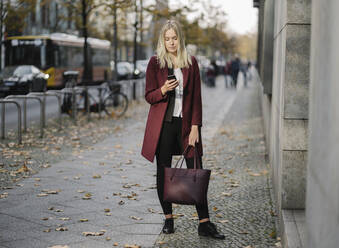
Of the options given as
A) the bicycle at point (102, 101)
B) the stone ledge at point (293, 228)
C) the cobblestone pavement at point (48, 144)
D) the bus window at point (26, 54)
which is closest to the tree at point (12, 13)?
the bus window at point (26, 54)

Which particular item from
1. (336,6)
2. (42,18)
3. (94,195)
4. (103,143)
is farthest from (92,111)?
(42,18)

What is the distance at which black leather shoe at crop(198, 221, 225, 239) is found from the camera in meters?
4.92

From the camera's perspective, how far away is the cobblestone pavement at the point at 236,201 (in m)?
4.91

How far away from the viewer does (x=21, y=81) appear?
26.5 m

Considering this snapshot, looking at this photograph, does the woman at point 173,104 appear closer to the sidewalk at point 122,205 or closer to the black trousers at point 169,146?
the black trousers at point 169,146

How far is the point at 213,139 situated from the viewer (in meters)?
11.7

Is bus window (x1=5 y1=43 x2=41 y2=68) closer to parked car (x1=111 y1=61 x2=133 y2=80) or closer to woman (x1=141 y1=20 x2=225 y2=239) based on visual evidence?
parked car (x1=111 y1=61 x2=133 y2=80)

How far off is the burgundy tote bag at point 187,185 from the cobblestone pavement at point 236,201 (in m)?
0.39

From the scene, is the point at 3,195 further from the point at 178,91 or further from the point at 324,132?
the point at 324,132

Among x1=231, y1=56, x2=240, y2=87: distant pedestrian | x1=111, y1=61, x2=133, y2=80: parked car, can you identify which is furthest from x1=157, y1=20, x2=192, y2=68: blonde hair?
x1=111, y1=61, x2=133, y2=80: parked car

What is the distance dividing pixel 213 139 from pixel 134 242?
276 inches

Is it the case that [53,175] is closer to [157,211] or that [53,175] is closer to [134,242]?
[157,211]

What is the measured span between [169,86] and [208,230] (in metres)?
1.25

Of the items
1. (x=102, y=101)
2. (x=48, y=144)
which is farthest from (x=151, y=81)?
(x=102, y=101)
